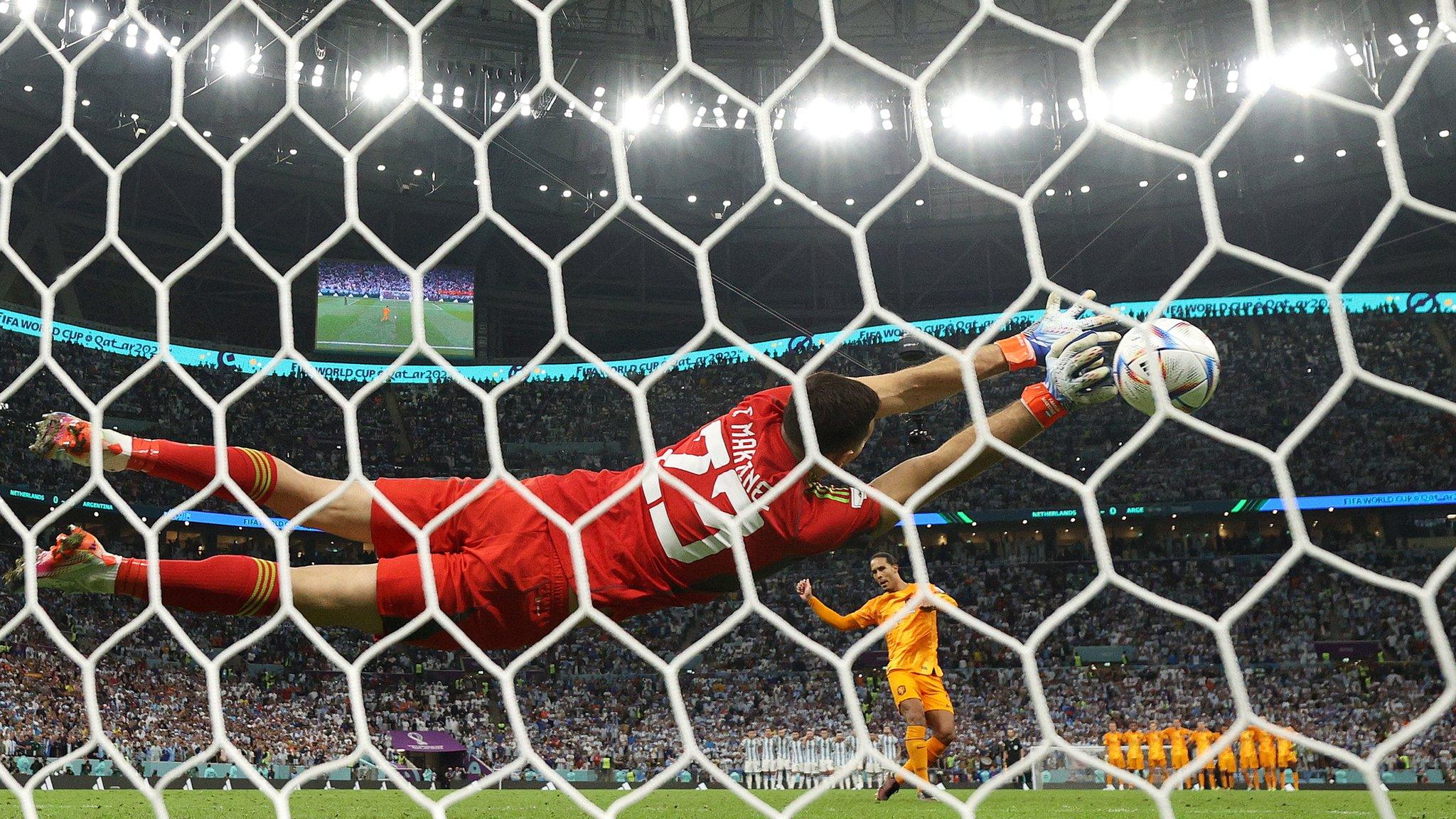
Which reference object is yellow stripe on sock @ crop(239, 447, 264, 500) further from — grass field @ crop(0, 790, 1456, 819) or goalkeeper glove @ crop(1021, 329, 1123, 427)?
grass field @ crop(0, 790, 1456, 819)

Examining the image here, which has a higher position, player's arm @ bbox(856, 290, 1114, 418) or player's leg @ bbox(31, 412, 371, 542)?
player's arm @ bbox(856, 290, 1114, 418)

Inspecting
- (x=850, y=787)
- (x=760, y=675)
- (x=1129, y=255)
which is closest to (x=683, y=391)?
(x=760, y=675)

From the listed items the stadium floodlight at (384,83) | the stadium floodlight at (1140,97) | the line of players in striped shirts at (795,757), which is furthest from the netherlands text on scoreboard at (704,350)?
the line of players in striped shirts at (795,757)

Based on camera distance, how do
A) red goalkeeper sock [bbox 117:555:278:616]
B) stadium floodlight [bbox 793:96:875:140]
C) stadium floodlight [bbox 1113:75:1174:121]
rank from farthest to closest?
stadium floodlight [bbox 793:96:875:140], stadium floodlight [bbox 1113:75:1174:121], red goalkeeper sock [bbox 117:555:278:616]

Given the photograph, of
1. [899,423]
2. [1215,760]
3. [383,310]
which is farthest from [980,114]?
[383,310]

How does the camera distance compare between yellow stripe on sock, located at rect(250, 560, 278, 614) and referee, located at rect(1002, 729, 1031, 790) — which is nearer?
yellow stripe on sock, located at rect(250, 560, 278, 614)

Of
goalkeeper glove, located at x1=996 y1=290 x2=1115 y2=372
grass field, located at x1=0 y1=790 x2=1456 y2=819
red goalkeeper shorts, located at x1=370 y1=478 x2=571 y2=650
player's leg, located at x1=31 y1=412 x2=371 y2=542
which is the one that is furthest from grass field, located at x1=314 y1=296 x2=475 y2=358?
goalkeeper glove, located at x1=996 y1=290 x2=1115 y2=372
